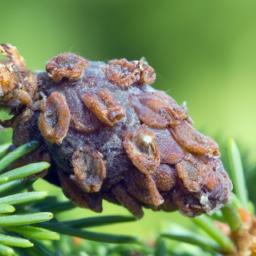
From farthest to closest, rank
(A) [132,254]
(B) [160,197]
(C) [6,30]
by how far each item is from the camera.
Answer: (C) [6,30], (A) [132,254], (B) [160,197]

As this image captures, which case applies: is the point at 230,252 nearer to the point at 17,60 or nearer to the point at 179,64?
the point at 17,60

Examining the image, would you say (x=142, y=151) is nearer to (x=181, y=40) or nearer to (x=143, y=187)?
(x=143, y=187)

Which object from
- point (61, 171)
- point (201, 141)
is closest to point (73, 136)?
point (61, 171)

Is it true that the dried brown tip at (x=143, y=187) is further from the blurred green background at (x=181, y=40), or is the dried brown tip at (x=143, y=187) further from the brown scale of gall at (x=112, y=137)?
the blurred green background at (x=181, y=40)

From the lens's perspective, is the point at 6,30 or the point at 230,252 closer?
the point at 230,252

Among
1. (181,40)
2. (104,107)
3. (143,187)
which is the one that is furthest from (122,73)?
(181,40)

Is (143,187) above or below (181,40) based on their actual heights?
above

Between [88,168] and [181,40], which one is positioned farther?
[181,40]
